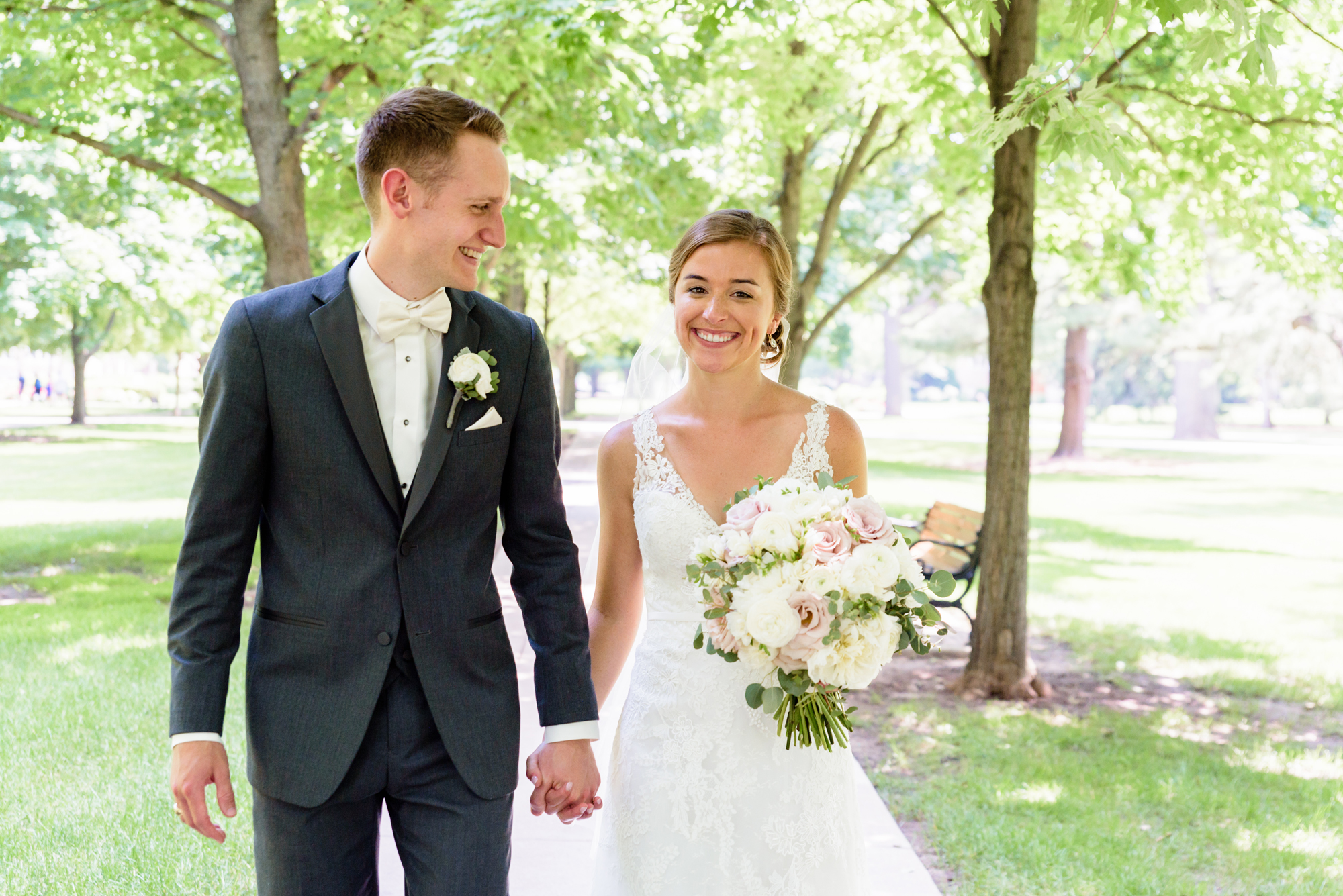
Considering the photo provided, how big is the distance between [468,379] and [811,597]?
0.94 m

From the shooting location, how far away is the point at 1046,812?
5.81 m

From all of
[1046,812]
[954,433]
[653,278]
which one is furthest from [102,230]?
[954,433]

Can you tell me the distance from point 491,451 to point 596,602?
114 cm

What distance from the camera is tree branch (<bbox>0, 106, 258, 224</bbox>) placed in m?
9.46

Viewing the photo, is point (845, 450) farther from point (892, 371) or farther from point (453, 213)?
point (892, 371)

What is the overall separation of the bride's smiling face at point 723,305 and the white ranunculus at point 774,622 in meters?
0.91

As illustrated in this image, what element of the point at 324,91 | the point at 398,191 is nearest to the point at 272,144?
the point at 324,91

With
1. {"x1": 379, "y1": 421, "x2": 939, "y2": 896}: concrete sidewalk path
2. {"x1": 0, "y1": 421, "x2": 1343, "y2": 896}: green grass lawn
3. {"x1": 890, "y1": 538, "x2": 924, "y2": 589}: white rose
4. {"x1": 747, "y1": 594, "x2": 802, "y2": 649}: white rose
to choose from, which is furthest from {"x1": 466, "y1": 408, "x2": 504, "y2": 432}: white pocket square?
{"x1": 0, "y1": 421, "x2": 1343, "y2": 896}: green grass lawn

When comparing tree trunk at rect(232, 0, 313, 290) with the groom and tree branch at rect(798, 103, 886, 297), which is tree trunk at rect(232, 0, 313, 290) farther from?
the groom

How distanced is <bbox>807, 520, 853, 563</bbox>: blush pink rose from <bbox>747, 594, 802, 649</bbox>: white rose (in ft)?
0.49

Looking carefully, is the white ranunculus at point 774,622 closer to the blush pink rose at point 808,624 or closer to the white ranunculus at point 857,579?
the blush pink rose at point 808,624

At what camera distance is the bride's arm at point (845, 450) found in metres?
3.48

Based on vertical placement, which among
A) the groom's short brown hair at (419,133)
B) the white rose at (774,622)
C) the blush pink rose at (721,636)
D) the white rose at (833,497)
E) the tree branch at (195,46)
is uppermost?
the tree branch at (195,46)

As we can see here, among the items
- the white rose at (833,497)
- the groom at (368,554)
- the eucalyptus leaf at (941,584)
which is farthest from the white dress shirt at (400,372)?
the eucalyptus leaf at (941,584)
